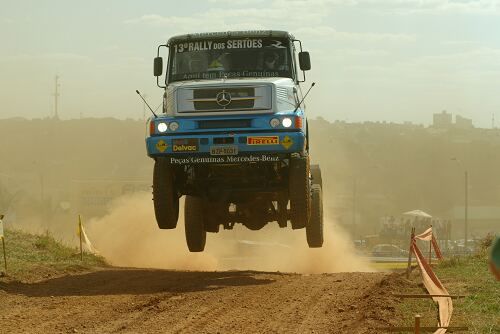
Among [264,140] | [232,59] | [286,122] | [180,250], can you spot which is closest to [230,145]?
[264,140]

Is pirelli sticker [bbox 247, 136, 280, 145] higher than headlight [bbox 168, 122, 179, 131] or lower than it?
lower

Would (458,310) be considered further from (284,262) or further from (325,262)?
(284,262)

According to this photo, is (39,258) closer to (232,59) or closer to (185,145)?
(185,145)

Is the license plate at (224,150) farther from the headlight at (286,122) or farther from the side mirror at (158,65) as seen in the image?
the side mirror at (158,65)

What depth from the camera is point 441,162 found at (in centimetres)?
11281

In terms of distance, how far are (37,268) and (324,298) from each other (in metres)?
6.38

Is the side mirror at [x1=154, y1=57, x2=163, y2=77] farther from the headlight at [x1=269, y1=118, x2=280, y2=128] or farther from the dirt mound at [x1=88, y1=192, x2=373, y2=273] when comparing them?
the dirt mound at [x1=88, y1=192, x2=373, y2=273]

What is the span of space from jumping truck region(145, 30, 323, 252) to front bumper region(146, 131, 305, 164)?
0.05 ft

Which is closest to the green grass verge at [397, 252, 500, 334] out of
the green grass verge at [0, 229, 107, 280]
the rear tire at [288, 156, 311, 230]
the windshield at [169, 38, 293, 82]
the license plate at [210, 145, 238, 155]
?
the rear tire at [288, 156, 311, 230]

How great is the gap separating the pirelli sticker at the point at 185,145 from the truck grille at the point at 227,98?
567 millimetres

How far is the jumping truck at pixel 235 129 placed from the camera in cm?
1328

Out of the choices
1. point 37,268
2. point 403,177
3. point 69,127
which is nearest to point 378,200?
point 403,177

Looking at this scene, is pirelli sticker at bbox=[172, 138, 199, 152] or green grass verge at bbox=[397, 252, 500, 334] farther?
pirelli sticker at bbox=[172, 138, 199, 152]

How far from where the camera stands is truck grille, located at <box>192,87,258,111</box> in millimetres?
13422
